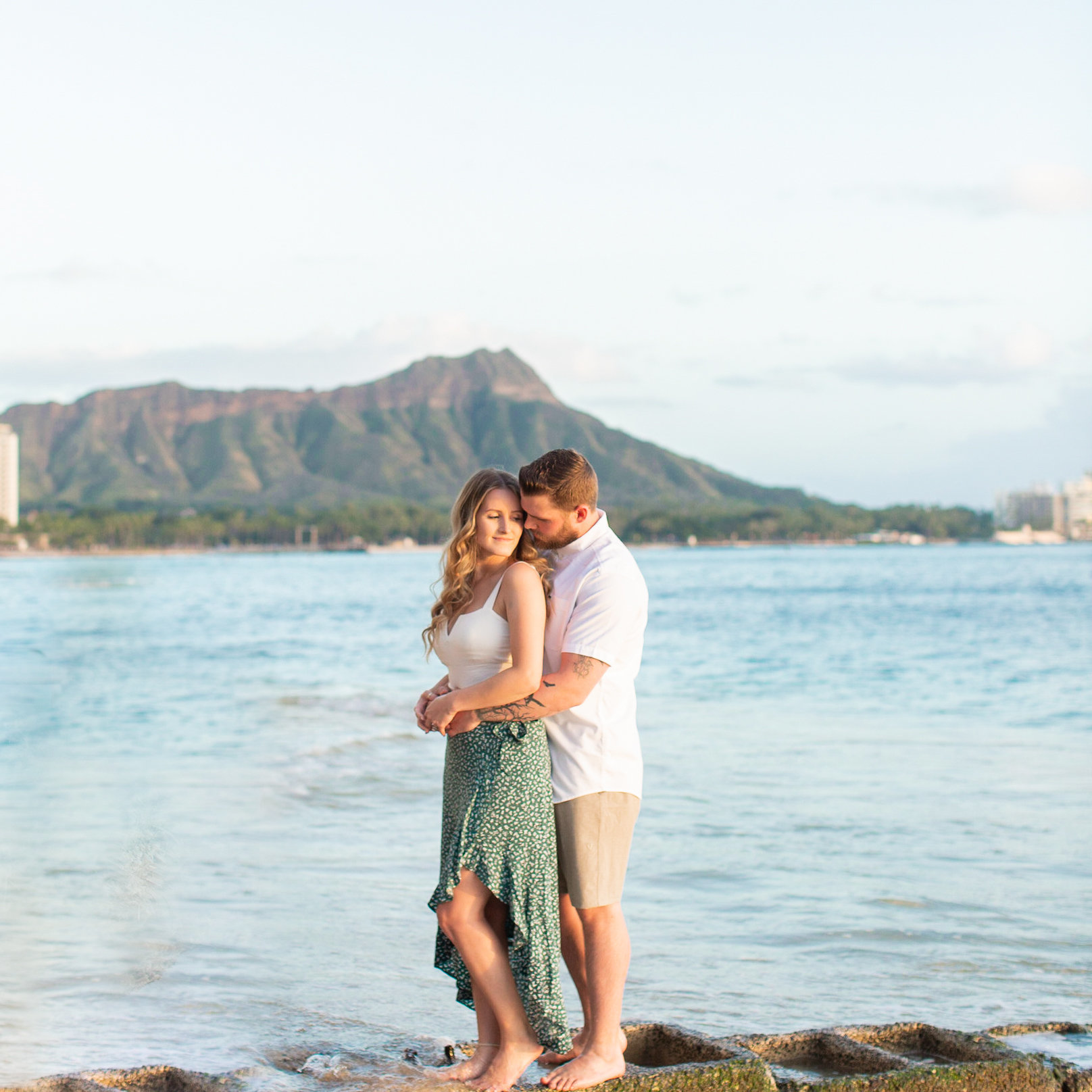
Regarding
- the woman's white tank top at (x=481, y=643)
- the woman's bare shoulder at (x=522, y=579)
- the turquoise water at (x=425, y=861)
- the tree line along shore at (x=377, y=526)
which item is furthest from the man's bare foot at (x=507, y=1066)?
the tree line along shore at (x=377, y=526)

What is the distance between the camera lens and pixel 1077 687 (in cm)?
2255

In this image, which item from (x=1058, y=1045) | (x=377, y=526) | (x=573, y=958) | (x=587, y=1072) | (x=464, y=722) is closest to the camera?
(x=587, y=1072)

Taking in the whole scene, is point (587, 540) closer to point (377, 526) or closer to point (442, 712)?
point (442, 712)

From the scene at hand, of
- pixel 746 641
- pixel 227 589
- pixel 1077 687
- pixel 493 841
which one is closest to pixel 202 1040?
pixel 493 841

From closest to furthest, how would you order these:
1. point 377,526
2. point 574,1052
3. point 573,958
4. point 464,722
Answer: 1. point 464,722
2. point 574,1052
3. point 573,958
4. point 377,526

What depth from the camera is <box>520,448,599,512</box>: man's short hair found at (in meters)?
3.71

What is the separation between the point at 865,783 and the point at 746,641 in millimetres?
24036

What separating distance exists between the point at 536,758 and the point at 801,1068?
1.35 metres

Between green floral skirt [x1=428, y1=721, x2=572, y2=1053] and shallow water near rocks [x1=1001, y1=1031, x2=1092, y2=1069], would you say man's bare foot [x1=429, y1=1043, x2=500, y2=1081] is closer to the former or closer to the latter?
green floral skirt [x1=428, y1=721, x2=572, y2=1053]

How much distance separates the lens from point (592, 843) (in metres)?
3.73

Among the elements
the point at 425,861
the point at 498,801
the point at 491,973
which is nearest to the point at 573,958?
the point at 491,973

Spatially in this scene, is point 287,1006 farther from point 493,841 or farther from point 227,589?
point 227,589

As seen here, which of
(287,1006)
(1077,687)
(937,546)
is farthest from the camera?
(937,546)

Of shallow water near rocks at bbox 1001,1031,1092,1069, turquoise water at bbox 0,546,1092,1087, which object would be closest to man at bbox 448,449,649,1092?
turquoise water at bbox 0,546,1092,1087
